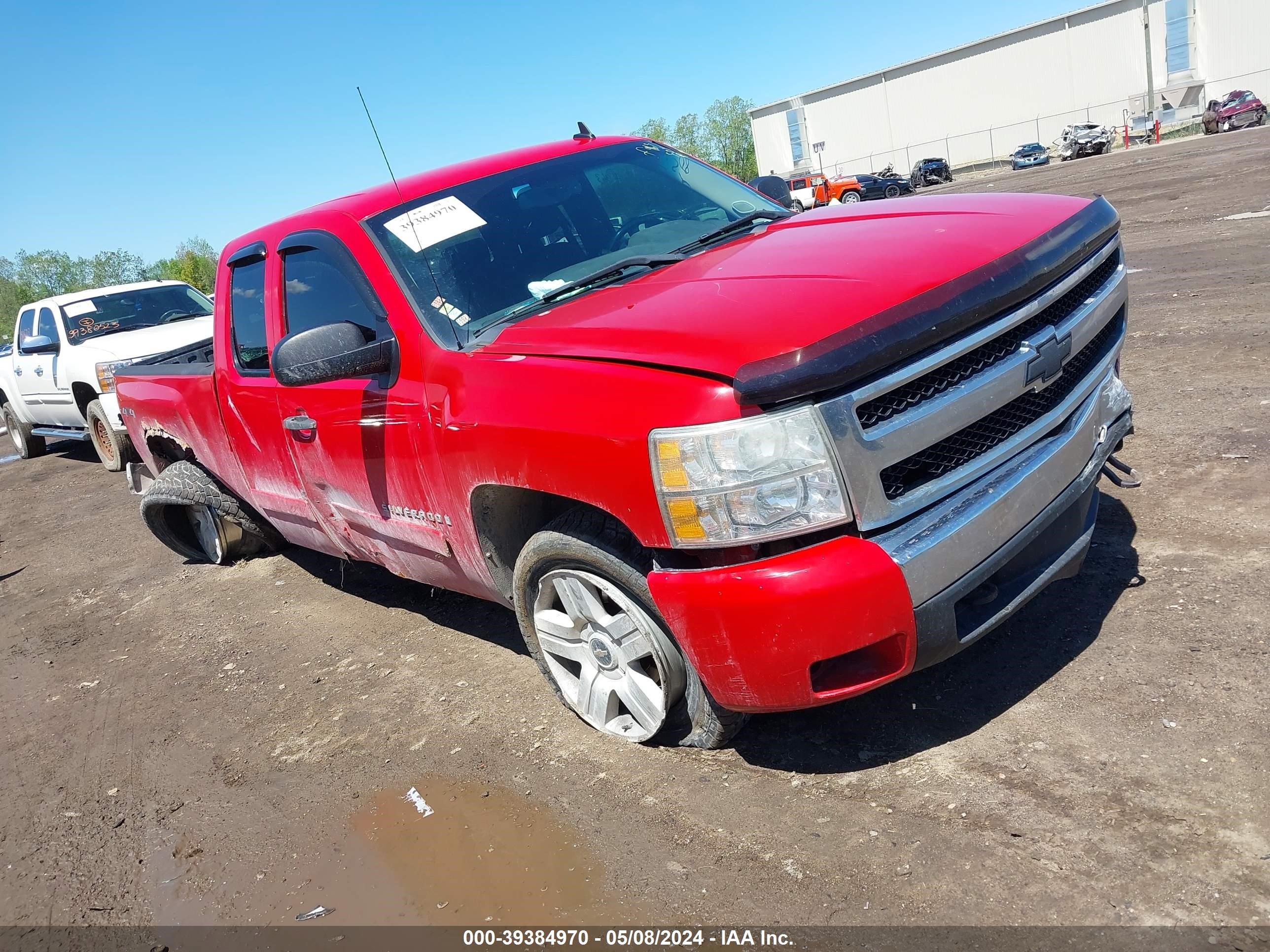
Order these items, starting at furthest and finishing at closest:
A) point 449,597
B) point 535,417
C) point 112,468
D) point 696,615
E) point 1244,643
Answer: point 112,468
point 449,597
point 1244,643
point 535,417
point 696,615

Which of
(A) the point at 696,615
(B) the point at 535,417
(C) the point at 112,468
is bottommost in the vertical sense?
(C) the point at 112,468

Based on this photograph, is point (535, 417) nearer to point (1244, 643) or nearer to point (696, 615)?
point (696, 615)

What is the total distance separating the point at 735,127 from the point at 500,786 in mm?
105190

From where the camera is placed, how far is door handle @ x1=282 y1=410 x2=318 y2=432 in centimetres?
408

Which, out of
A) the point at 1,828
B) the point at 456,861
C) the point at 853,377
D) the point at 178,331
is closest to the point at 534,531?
the point at 456,861

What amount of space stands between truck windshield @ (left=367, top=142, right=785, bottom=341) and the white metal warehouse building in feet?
169

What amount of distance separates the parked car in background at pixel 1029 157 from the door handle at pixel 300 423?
49222 millimetres

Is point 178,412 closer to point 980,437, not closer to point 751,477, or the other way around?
point 751,477

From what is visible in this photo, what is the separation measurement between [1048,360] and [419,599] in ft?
11.3

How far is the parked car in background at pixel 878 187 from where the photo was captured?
4453cm

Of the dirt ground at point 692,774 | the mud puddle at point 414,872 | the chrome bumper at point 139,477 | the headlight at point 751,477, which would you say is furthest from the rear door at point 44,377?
the headlight at point 751,477

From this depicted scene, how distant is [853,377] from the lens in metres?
2.42

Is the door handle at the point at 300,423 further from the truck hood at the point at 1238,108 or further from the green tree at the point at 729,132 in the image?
the green tree at the point at 729,132

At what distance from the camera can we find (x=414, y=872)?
297 cm
